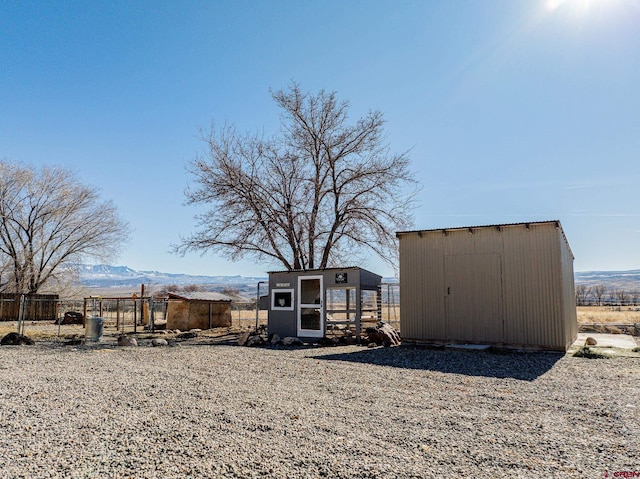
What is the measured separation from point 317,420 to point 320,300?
9.66m

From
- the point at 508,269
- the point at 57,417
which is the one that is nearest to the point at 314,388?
the point at 57,417

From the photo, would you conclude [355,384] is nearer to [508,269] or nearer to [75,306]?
[508,269]

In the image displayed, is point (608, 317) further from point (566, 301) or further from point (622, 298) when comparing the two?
point (622, 298)

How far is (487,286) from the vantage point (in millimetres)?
12180

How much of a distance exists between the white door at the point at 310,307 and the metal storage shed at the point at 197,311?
7.35 meters

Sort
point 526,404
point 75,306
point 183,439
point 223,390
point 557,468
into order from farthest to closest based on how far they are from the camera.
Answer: point 75,306 → point 223,390 → point 526,404 → point 183,439 → point 557,468

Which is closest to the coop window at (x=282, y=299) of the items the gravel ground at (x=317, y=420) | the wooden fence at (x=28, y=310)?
the gravel ground at (x=317, y=420)

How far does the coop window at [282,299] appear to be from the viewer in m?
15.2

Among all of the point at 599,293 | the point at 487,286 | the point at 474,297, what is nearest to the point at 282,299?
the point at 474,297

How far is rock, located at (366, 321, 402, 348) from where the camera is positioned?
43.5 ft

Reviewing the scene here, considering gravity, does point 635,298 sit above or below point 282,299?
below

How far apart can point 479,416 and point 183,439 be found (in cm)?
332

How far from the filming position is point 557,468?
3.71 m

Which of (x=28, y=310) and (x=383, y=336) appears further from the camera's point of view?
(x=28, y=310)
